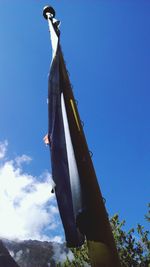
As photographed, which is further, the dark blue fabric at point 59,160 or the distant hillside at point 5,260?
the distant hillside at point 5,260

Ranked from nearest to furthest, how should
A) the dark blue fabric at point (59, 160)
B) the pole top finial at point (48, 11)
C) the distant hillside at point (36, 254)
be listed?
the dark blue fabric at point (59, 160) < the pole top finial at point (48, 11) < the distant hillside at point (36, 254)

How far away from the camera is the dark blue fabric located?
139 inches

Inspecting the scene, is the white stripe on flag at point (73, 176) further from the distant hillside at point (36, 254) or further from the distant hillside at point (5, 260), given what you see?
the distant hillside at point (36, 254)

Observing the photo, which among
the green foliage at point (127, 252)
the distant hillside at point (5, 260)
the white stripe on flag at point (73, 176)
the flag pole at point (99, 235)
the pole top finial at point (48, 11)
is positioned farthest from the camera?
the distant hillside at point (5, 260)

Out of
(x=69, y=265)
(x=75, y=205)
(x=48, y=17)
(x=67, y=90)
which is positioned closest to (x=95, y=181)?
(x=75, y=205)

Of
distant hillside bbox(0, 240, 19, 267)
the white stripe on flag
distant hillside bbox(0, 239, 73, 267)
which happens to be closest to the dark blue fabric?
the white stripe on flag

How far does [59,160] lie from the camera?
3918mm

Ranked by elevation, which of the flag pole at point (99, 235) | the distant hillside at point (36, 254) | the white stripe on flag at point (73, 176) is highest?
the distant hillside at point (36, 254)

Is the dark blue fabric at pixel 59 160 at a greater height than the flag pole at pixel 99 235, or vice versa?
the dark blue fabric at pixel 59 160

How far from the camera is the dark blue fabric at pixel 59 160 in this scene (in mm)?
3539

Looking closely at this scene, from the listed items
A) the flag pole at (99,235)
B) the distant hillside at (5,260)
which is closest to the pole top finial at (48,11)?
the flag pole at (99,235)

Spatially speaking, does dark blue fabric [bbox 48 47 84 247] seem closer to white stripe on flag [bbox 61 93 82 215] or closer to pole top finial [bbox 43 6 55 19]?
white stripe on flag [bbox 61 93 82 215]

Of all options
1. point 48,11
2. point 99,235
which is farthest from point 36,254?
point 99,235

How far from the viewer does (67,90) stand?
426cm
